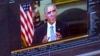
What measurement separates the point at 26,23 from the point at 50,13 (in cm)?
29

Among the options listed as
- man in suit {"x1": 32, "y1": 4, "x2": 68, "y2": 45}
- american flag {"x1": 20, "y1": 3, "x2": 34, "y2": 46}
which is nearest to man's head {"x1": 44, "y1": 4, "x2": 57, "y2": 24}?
man in suit {"x1": 32, "y1": 4, "x2": 68, "y2": 45}

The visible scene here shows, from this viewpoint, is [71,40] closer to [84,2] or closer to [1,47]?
[84,2]

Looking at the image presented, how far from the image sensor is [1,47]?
3.36 meters

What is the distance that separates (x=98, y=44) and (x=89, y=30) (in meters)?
0.22

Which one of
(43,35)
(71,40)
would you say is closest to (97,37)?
(71,40)

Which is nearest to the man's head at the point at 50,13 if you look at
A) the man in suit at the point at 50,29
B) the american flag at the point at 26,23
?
the man in suit at the point at 50,29

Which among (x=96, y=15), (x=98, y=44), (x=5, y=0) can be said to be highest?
(x=5, y=0)

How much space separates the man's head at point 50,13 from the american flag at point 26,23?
7.0 inches

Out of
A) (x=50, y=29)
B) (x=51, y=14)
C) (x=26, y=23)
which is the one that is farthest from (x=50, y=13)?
(x=26, y=23)

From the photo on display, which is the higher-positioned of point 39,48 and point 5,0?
point 5,0

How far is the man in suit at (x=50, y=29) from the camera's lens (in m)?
3.58

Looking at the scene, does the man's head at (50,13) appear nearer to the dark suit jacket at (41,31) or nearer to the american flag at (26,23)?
the dark suit jacket at (41,31)

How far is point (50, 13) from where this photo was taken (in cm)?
363

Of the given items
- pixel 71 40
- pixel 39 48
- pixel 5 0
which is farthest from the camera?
pixel 71 40
